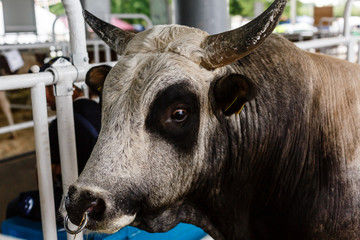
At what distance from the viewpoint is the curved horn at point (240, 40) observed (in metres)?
1.46

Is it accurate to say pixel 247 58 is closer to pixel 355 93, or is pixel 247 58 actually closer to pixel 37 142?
pixel 355 93

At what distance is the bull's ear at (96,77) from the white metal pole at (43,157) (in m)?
0.19

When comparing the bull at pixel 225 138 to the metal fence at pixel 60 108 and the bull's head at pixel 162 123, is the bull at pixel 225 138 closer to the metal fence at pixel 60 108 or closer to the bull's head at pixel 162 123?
the bull's head at pixel 162 123

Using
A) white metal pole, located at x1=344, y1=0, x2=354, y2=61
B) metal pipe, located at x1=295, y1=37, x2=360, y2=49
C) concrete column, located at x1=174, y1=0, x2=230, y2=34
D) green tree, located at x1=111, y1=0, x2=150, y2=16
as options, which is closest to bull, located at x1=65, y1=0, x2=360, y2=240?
concrete column, located at x1=174, y1=0, x2=230, y2=34

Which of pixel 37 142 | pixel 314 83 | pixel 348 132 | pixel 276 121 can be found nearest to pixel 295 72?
pixel 314 83

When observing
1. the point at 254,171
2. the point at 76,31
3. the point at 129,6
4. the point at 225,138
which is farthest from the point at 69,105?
the point at 129,6

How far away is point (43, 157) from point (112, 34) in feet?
1.86

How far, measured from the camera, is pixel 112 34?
185 cm

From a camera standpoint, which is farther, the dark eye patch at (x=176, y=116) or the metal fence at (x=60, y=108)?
the metal fence at (x=60, y=108)

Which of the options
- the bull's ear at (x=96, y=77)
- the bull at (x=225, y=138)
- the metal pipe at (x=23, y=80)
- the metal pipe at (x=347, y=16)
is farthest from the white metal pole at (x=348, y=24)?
the metal pipe at (x=23, y=80)

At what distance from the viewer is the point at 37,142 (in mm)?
1664

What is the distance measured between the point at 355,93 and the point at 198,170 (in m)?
0.76

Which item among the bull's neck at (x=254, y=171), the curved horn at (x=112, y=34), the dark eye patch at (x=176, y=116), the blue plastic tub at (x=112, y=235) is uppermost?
the curved horn at (x=112, y=34)

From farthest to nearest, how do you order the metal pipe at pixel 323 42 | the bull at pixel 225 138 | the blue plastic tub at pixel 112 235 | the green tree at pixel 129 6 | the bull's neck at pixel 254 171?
the green tree at pixel 129 6 < the metal pipe at pixel 323 42 < the blue plastic tub at pixel 112 235 < the bull's neck at pixel 254 171 < the bull at pixel 225 138
